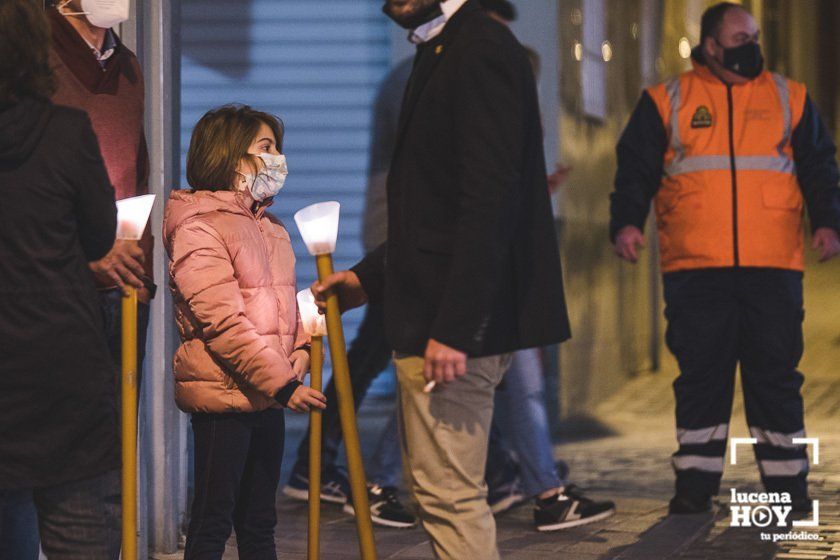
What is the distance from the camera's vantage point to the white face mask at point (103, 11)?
13.1ft

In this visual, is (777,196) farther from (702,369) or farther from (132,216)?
(132,216)

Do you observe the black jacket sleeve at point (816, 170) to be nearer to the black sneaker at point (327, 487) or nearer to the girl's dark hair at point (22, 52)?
the black sneaker at point (327, 487)

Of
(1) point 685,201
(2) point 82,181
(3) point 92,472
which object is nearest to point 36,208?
(2) point 82,181

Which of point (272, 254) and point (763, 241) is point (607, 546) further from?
point (272, 254)

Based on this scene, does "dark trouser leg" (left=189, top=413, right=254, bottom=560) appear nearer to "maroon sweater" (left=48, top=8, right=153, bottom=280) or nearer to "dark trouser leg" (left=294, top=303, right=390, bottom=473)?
"maroon sweater" (left=48, top=8, right=153, bottom=280)

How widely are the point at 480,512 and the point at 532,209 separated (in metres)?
0.73

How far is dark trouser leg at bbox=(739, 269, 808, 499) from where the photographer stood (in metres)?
5.81

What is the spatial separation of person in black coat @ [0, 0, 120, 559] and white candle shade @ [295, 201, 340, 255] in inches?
25.5

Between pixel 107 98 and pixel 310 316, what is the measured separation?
0.85 meters

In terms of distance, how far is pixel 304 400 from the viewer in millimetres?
3734

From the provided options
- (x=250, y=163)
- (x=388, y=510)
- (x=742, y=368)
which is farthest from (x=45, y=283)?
(x=742, y=368)

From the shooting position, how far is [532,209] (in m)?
3.47

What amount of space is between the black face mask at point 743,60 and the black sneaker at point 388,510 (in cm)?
218

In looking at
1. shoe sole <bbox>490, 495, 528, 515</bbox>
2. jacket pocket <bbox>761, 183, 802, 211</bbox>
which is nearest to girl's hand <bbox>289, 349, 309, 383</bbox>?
shoe sole <bbox>490, 495, 528, 515</bbox>
